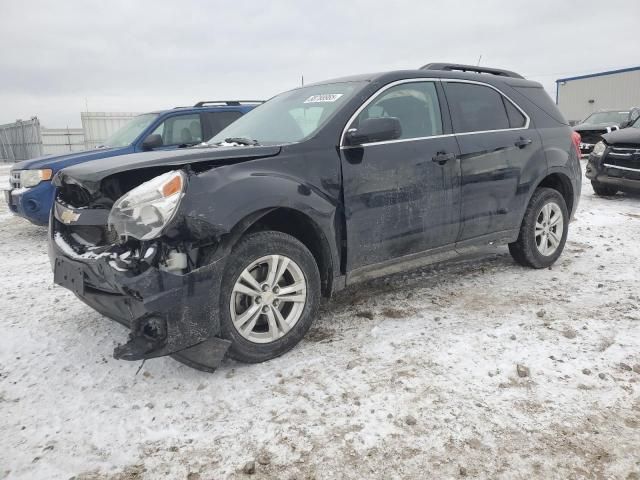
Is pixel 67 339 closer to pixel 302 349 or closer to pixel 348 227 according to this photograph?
pixel 302 349

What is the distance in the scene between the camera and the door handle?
364 centimetres

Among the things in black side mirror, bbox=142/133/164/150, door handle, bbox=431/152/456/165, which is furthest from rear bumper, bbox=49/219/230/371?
black side mirror, bbox=142/133/164/150

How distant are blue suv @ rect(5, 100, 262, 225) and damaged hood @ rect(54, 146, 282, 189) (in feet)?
10.3

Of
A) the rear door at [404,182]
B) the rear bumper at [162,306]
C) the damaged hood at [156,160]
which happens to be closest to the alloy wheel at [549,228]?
the rear door at [404,182]

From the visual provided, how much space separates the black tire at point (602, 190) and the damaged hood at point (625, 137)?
0.77 m

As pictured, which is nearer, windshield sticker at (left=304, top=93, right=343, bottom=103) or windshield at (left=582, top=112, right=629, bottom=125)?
windshield sticker at (left=304, top=93, right=343, bottom=103)

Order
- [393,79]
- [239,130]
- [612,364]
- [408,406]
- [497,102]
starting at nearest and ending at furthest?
[408,406] < [612,364] < [393,79] < [239,130] < [497,102]

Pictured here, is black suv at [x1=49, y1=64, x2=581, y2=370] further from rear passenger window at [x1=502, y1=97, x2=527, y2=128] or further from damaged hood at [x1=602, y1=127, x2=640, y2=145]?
damaged hood at [x1=602, y1=127, x2=640, y2=145]

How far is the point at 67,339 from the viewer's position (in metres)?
3.34

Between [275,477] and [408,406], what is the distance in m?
0.77

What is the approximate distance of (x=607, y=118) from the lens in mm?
16672

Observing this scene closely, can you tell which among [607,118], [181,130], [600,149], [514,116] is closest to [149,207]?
[514,116]

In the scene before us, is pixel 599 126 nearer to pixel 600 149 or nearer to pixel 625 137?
pixel 600 149

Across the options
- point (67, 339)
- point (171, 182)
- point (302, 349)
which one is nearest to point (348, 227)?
point (302, 349)
